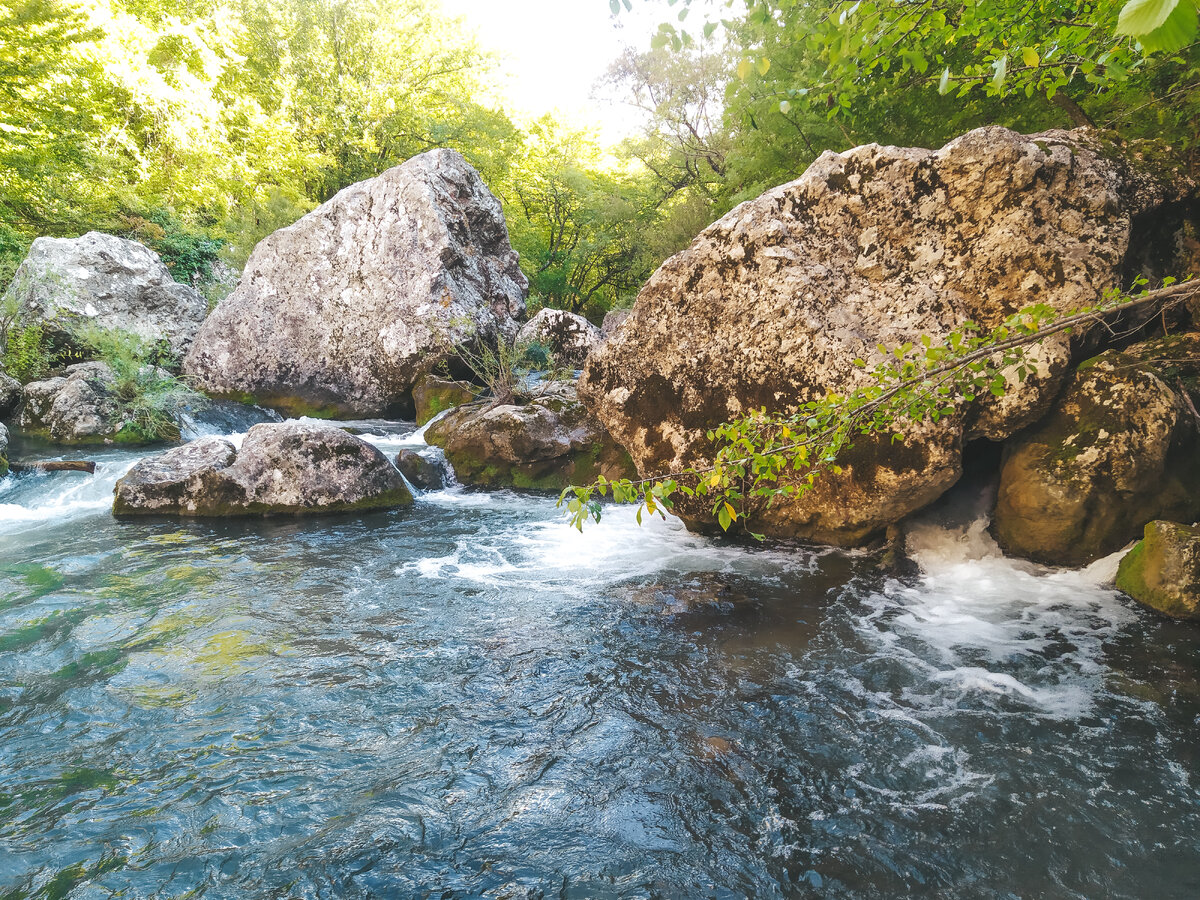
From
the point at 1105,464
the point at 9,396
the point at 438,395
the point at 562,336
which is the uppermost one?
the point at 562,336

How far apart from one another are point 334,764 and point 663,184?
19.8 m

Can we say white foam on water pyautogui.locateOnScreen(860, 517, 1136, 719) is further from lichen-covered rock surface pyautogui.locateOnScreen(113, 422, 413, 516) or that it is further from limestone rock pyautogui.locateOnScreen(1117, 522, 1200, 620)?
lichen-covered rock surface pyautogui.locateOnScreen(113, 422, 413, 516)

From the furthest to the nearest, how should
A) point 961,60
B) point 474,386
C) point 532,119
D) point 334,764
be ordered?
point 532,119
point 474,386
point 961,60
point 334,764

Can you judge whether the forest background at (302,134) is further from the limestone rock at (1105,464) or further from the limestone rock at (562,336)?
the limestone rock at (1105,464)

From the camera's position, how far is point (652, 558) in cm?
698

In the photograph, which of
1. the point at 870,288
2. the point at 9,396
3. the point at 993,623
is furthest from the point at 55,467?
the point at 993,623

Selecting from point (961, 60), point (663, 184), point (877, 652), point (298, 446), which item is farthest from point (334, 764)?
point (663, 184)

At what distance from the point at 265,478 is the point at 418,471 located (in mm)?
2151

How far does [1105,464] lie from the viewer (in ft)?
18.1

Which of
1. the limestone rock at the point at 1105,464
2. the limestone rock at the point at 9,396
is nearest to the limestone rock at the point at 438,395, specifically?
the limestone rock at the point at 9,396

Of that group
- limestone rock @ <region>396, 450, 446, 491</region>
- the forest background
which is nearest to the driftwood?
limestone rock @ <region>396, 450, 446, 491</region>

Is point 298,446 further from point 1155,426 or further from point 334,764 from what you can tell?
point 1155,426

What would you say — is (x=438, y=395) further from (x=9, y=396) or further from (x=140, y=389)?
(x=9, y=396)

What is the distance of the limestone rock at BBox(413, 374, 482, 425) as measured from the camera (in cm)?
1318
